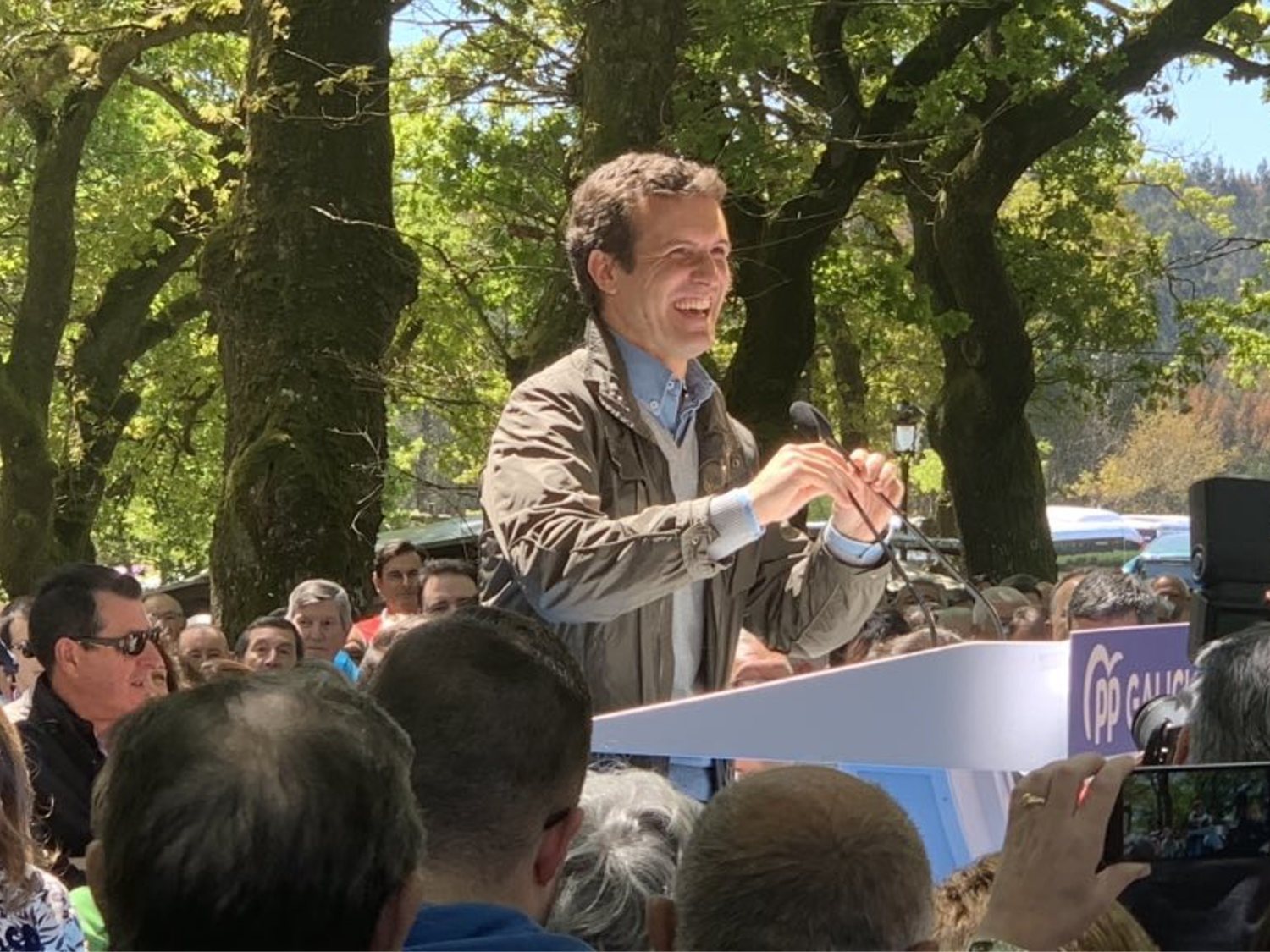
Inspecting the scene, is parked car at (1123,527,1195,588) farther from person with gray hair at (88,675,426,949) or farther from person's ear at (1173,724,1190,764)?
person with gray hair at (88,675,426,949)

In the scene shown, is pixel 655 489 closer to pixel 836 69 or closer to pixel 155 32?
pixel 836 69

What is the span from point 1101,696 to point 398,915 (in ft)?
5.05

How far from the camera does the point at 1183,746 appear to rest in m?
3.04

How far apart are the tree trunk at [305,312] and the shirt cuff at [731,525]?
814 cm

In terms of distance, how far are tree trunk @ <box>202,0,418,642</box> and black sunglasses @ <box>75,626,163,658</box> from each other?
19.0 feet

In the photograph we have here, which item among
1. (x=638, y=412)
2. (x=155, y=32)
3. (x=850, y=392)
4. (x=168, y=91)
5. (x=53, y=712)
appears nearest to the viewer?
(x=638, y=412)

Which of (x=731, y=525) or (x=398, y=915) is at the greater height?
(x=731, y=525)

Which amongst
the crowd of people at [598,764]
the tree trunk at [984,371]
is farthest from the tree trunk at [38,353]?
the crowd of people at [598,764]

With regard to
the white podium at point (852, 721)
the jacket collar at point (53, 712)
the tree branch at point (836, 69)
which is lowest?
the jacket collar at point (53, 712)

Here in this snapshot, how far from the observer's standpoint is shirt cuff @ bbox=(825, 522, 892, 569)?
3680 millimetres

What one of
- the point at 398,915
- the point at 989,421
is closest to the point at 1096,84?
the point at 989,421

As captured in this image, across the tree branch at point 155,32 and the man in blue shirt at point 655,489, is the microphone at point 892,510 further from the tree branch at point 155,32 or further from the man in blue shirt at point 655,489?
the tree branch at point 155,32

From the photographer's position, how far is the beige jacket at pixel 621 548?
3.32 meters

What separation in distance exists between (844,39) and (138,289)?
892 centimetres
